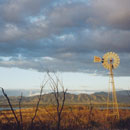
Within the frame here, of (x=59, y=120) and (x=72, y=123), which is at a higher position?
(x=59, y=120)

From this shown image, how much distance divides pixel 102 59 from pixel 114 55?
1299 millimetres

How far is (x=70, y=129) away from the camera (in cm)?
1248

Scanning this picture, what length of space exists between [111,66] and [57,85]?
16468 mm

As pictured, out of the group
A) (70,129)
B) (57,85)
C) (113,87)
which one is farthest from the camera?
(113,87)

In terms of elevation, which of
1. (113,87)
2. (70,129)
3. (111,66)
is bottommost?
(70,129)

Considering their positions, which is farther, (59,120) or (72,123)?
(72,123)

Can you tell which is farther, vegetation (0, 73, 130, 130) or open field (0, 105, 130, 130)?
open field (0, 105, 130, 130)

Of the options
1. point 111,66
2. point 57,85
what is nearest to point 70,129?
point 57,85

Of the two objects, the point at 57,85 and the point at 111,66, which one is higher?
the point at 111,66

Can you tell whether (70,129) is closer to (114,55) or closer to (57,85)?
(57,85)

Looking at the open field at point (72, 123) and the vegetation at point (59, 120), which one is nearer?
the vegetation at point (59, 120)

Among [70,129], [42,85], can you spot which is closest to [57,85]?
[42,85]

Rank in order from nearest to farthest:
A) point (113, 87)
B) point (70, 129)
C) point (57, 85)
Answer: point (57, 85), point (70, 129), point (113, 87)

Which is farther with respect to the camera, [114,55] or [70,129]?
[114,55]
